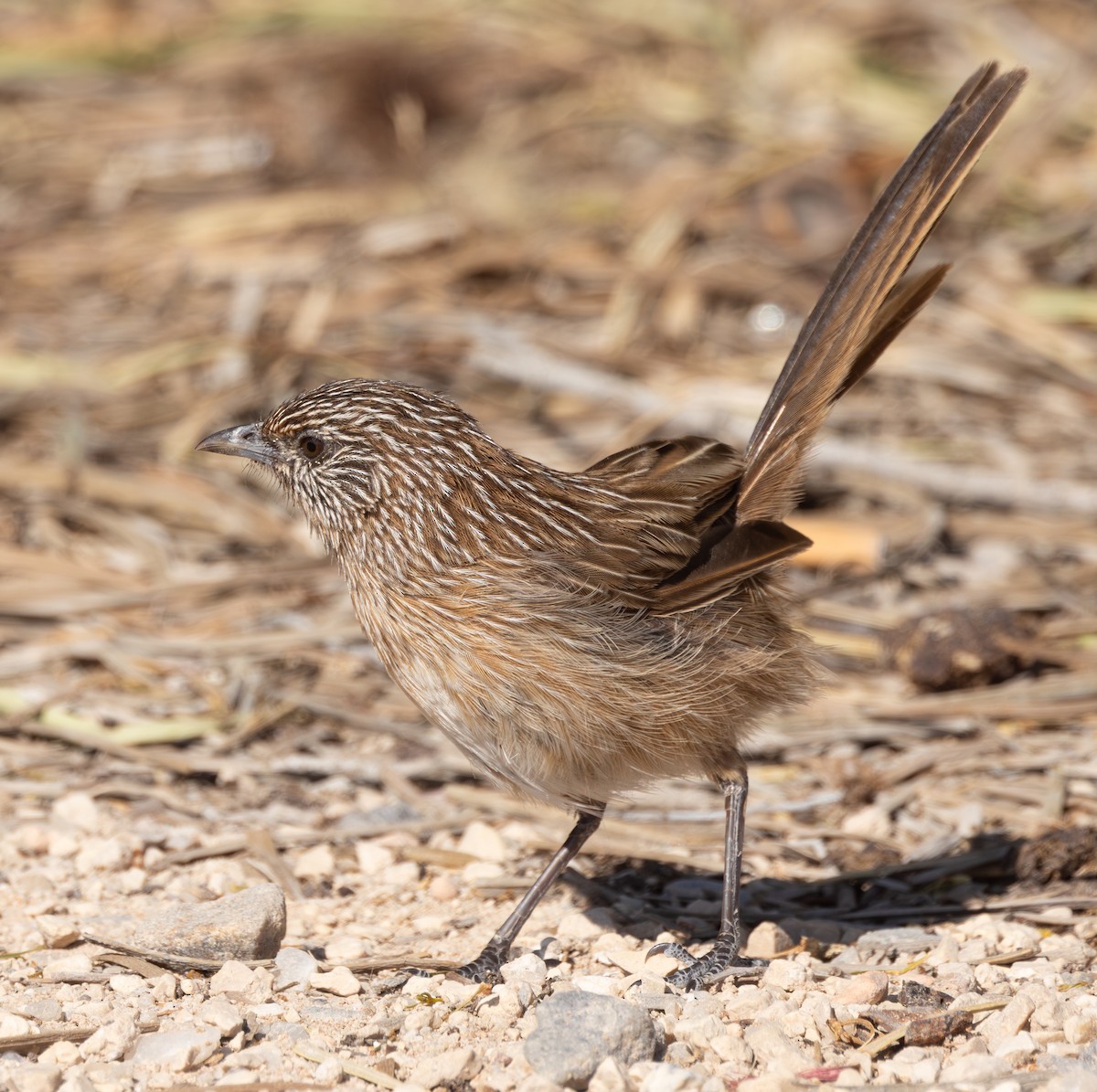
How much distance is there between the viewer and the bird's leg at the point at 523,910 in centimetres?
399

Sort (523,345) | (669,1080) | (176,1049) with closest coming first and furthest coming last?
(669,1080), (176,1049), (523,345)

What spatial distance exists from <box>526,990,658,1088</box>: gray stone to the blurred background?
119 centimetres

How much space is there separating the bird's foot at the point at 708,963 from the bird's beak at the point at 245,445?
183 centimetres

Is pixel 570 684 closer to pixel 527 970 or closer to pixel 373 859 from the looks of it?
pixel 527 970

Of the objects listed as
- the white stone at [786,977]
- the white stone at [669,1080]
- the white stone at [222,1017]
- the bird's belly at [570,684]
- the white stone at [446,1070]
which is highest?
the bird's belly at [570,684]

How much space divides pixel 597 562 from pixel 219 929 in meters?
1.37

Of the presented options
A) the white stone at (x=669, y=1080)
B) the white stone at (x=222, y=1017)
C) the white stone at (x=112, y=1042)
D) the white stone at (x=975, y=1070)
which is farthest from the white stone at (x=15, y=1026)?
the white stone at (x=975, y=1070)

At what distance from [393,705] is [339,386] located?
166cm

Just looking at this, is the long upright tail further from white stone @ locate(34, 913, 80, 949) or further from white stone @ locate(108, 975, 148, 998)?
white stone @ locate(34, 913, 80, 949)

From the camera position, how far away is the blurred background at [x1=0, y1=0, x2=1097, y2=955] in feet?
16.9

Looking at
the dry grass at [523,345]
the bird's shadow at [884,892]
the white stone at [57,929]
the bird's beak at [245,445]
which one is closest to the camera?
the white stone at [57,929]

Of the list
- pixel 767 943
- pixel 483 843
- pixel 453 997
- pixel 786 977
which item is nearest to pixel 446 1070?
pixel 453 997

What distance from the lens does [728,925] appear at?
4164mm

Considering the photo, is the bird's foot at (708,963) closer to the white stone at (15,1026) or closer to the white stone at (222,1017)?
the white stone at (222,1017)
